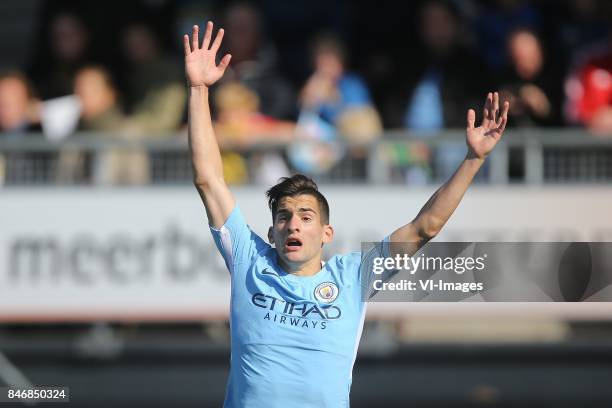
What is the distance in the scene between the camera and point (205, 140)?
18.9 ft

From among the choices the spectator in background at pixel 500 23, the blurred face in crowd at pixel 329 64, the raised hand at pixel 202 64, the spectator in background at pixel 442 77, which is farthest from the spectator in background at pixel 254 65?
the raised hand at pixel 202 64

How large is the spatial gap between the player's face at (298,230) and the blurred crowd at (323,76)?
13.9 ft

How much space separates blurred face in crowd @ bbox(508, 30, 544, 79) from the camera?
10453 mm

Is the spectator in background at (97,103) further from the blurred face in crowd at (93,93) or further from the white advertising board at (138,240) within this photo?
the white advertising board at (138,240)

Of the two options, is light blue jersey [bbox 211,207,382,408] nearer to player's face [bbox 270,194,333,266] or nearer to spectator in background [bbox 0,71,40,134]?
player's face [bbox 270,194,333,266]

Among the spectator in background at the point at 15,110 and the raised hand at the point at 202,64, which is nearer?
the raised hand at the point at 202,64

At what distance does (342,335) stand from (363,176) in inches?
181

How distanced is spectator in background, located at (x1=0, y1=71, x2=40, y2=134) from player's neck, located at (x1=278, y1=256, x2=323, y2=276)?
19.6ft

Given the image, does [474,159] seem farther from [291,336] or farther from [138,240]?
[138,240]

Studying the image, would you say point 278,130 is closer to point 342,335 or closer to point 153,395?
point 153,395

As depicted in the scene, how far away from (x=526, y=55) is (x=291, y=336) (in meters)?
5.52

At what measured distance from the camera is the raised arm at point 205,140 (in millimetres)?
5738

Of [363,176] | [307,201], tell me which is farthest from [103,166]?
[307,201]

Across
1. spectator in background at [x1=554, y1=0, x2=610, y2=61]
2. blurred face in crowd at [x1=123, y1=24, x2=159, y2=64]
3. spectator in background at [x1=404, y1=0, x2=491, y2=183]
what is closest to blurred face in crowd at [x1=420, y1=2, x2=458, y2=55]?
spectator in background at [x1=404, y1=0, x2=491, y2=183]
